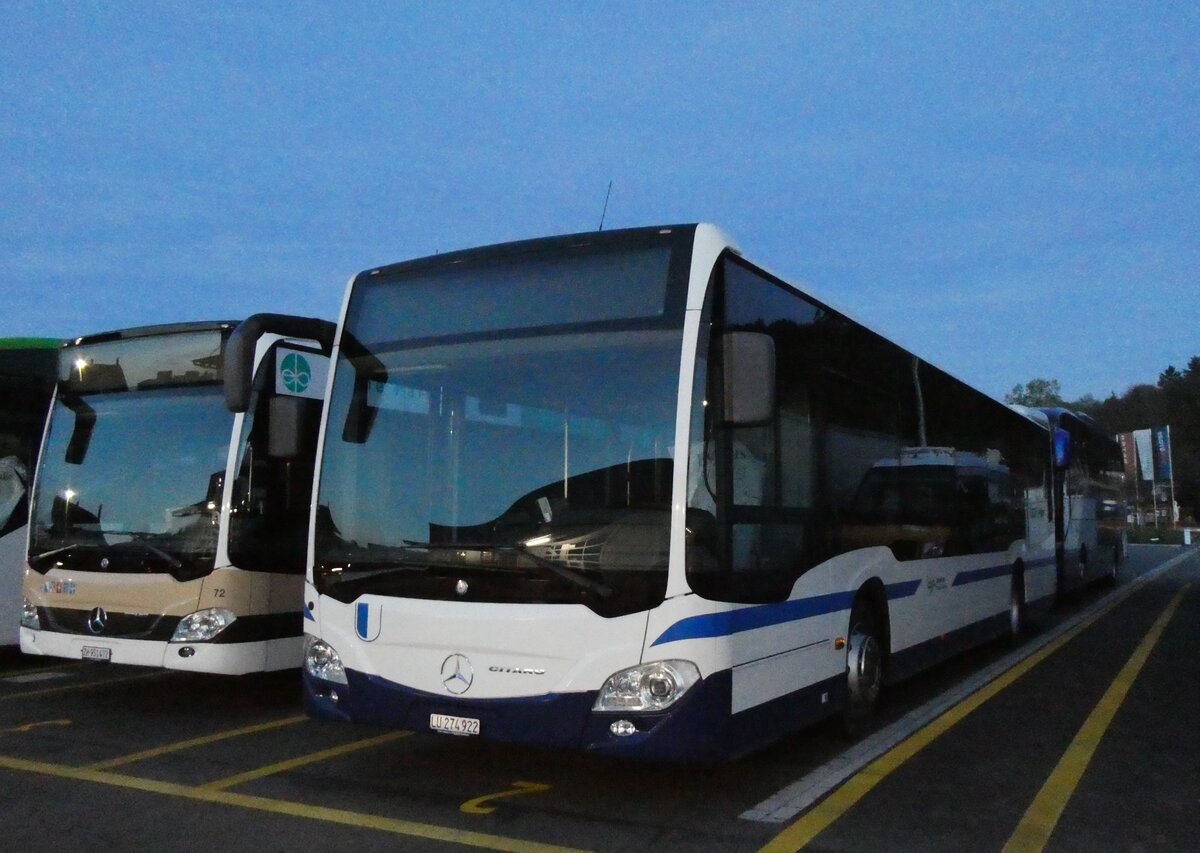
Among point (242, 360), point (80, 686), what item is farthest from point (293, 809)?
point (80, 686)

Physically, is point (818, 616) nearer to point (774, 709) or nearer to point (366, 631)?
point (774, 709)

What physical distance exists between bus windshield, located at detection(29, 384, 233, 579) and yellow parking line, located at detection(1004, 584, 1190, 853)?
540 centimetres

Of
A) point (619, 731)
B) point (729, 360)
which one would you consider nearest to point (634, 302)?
point (729, 360)

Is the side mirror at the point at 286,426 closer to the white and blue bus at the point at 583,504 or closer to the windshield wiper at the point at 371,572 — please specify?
the white and blue bus at the point at 583,504

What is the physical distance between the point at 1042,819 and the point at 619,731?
7.25ft

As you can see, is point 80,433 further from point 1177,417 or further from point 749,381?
point 1177,417

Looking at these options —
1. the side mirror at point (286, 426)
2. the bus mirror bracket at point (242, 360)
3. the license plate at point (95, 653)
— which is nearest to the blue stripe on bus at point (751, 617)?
the side mirror at point (286, 426)

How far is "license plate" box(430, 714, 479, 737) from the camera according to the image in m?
5.42

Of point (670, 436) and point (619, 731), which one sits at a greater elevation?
point (670, 436)

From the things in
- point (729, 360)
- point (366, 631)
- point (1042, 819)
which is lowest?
point (1042, 819)

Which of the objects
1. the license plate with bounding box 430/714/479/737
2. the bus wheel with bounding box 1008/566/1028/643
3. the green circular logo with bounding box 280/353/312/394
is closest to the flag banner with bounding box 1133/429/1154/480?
the bus wheel with bounding box 1008/566/1028/643

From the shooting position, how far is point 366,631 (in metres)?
5.82

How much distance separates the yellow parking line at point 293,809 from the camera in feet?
16.8

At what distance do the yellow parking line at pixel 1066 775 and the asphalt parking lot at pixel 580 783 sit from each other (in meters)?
0.02
